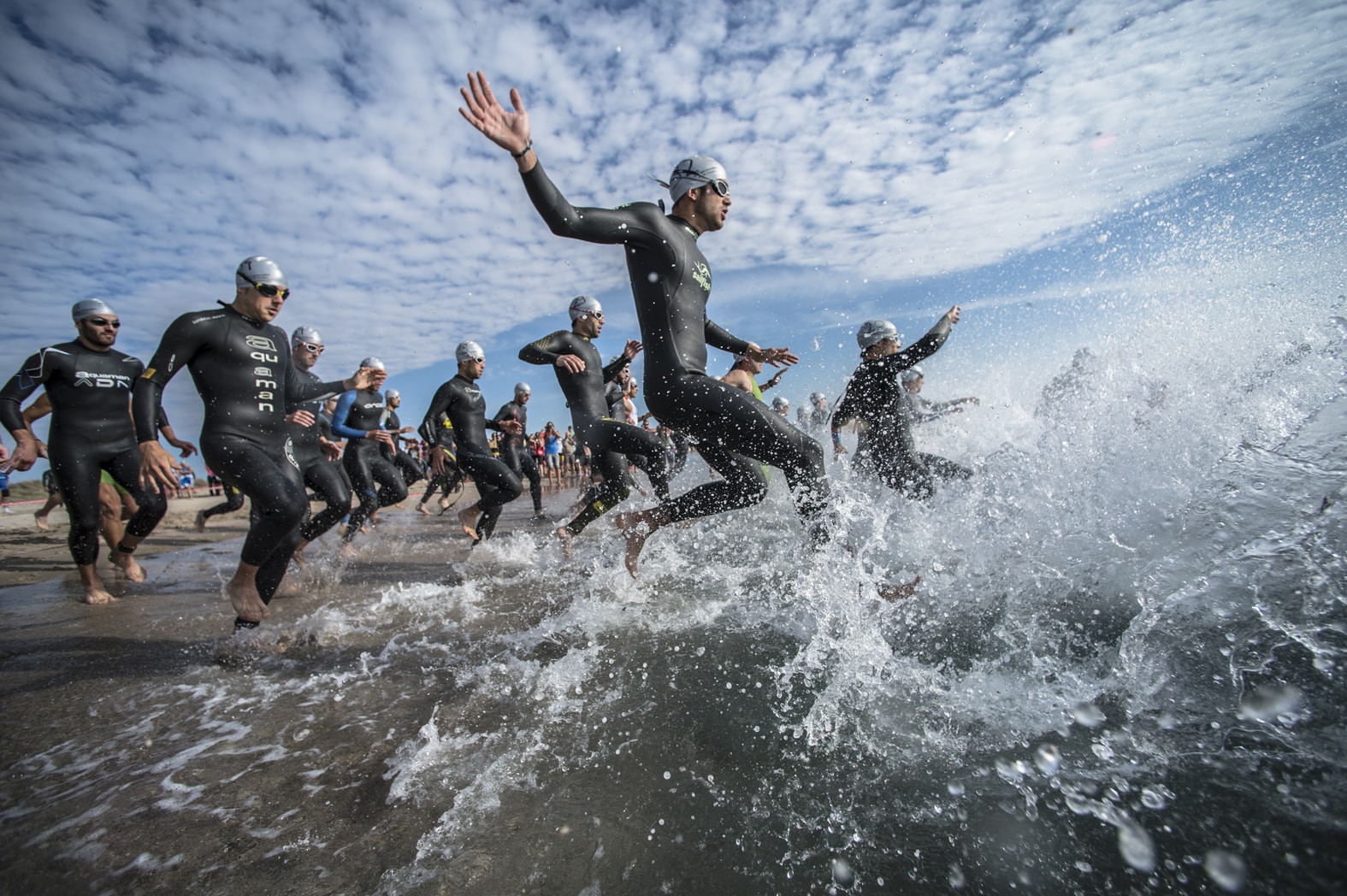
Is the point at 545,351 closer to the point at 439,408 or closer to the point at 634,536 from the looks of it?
the point at 439,408

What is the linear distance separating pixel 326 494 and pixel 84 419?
1.93 metres

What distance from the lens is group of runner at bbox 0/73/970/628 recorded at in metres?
3.05

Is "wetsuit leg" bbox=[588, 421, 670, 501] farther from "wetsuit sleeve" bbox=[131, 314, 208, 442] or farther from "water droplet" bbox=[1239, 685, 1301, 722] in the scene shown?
"water droplet" bbox=[1239, 685, 1301, 722]

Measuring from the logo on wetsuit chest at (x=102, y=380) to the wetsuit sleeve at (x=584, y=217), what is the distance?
16.0ft

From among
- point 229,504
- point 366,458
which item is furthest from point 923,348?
point 229,504

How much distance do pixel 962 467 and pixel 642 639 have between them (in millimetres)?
3967

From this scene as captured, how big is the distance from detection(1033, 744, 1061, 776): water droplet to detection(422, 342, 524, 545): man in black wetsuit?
5384 millimetres

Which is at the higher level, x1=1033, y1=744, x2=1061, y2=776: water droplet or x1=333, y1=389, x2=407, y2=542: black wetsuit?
x1=333, y1=389, x2=407, y2=542: black wetsuit

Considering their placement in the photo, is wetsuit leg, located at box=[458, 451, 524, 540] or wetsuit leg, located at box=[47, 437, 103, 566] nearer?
wetsuit leg, located at box=[47, 437, 103, 566]

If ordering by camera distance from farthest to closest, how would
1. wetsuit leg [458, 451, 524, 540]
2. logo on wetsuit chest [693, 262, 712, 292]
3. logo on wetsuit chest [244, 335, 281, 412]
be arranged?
wetsuit leg [458, 451, 524, 540], logo on wetsuit chest [244, 335, 281, 412], logo on wetsuit chest [693, 262, 712, 292]

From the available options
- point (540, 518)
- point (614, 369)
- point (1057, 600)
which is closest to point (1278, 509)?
point (1057, 600)

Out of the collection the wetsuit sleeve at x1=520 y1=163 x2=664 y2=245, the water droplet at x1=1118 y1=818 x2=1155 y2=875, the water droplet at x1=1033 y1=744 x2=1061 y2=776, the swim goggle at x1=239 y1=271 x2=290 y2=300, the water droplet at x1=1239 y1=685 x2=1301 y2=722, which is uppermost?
the swim goggle at x1=239 y1=271 x2=290 y2=300

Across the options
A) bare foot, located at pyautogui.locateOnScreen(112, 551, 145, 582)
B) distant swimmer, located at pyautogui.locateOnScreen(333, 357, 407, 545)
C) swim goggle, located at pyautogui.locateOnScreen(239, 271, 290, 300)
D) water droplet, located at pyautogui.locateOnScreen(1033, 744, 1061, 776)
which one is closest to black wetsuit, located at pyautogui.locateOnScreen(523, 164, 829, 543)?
water droplet, located at pyautogui.locateOnScreen(1033, 744, 1061, 776)

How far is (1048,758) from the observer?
1.48 m
